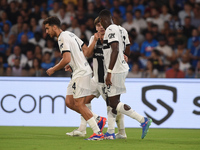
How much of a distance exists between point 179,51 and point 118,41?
6847mm

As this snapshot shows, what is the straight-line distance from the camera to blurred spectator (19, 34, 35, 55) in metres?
14.2

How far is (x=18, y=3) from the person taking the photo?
16188 millimetres

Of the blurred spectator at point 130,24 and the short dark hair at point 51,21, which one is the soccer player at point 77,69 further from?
the blurred spectator at point 130,24

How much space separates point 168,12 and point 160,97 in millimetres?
5010

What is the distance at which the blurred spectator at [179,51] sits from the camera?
1371cm

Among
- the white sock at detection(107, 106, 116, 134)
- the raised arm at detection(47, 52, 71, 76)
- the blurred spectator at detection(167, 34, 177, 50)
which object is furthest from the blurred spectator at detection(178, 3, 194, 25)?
the raised arm at detection(47, 52, 71, 76)

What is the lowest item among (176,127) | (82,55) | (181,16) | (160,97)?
(176,127)

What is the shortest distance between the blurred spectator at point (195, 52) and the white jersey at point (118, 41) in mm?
6233

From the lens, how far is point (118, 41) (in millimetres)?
7410

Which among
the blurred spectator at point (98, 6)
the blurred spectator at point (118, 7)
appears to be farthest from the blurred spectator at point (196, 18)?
the blurred spectator at point (98, 6)

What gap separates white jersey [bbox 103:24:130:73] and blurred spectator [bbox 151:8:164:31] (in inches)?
287

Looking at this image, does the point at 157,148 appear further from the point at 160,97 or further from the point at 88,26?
the point at 88,26

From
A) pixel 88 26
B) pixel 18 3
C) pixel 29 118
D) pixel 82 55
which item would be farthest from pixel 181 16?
pixel 82 55

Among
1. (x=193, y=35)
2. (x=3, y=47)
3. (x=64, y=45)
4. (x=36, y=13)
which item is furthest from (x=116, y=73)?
(x=36, y=13)
